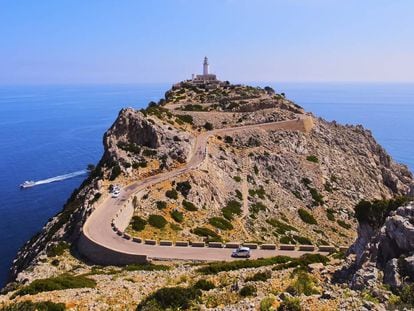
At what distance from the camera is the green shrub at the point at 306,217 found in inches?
2254

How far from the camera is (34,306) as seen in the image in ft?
58.5

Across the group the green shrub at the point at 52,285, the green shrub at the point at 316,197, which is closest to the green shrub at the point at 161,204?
the green shrub at the point at 52,285

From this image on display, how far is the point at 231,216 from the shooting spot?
49.5m

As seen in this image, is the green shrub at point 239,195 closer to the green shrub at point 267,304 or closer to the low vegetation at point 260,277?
the low vegetation at point 260,277

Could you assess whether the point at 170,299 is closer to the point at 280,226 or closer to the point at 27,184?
the point at 280,226

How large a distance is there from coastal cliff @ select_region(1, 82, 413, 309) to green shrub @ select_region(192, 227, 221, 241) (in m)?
0.11

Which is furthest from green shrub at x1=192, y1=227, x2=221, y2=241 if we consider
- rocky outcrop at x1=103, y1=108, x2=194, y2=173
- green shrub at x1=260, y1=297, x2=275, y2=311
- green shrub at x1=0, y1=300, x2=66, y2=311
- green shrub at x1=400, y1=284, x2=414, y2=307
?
green shrub at x1=400, y1=284, x2=414, y2=307

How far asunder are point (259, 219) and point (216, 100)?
169ft

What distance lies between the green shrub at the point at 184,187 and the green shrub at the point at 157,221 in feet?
24.0

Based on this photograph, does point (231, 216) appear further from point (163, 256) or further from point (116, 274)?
point (116, 274)

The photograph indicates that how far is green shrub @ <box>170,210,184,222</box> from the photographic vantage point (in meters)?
43.2

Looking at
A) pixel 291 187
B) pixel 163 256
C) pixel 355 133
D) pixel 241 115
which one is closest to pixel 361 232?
pixel 163 256

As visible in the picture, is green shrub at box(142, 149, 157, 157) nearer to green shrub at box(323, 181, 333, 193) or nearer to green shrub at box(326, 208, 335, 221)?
green shrub at box(326, 208, 335, 221)

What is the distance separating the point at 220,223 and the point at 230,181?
52.0ft
